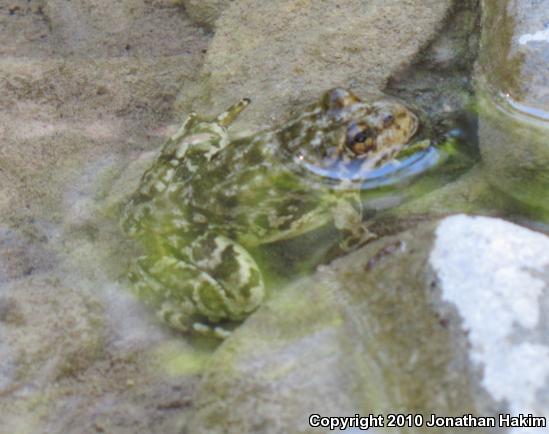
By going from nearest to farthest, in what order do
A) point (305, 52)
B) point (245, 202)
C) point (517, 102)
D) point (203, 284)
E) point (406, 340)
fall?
point (406, 340) → point (203, 284) → point (245, 202) → point (517, 102) → point (305, 52)

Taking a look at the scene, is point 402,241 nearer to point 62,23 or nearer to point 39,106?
point 39,106

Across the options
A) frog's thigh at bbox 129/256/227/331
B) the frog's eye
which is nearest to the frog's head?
the frog's eye

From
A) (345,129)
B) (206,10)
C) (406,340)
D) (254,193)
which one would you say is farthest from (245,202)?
(206,10)

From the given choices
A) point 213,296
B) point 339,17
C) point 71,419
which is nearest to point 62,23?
point 339,17

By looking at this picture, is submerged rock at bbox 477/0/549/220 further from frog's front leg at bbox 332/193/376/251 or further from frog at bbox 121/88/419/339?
frog's front leg at bbox 332/193/376/251

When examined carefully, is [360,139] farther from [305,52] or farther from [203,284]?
[203,284]
